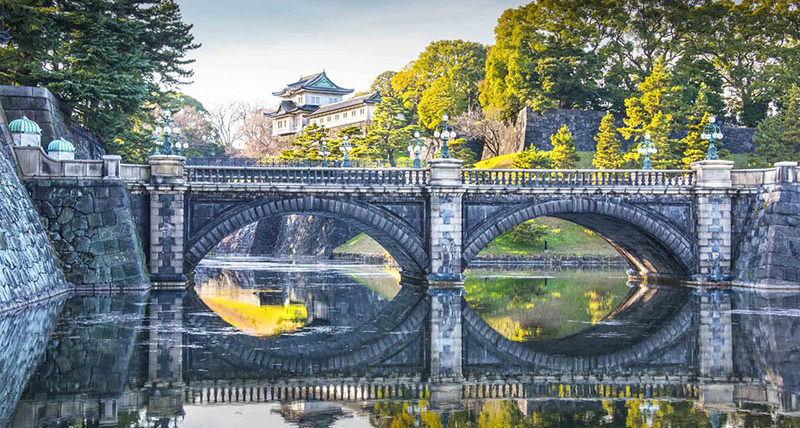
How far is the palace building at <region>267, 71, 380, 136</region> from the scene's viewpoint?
98188 millimetres

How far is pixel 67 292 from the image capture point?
3142 centimetres

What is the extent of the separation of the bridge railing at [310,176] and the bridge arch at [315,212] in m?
0.85

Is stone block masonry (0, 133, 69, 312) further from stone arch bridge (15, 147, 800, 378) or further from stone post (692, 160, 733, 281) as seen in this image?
stone post (692, 160, 733, 281)

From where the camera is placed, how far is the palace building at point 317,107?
98188 mm

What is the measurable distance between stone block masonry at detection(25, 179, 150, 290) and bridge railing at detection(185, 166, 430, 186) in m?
4.02

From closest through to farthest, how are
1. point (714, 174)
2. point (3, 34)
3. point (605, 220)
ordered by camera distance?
point (3, 34), point (714, 174), point (605, 220)

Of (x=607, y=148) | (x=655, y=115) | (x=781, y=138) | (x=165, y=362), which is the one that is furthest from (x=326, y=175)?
(x=781, y=138)

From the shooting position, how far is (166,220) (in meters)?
35.8

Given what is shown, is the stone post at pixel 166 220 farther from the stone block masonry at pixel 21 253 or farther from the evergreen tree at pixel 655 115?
the evergreen tree at pixel 655 115

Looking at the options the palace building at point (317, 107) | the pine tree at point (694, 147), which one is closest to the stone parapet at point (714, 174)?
the pine tree at point (694, 147)

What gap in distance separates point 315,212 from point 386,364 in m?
19.9

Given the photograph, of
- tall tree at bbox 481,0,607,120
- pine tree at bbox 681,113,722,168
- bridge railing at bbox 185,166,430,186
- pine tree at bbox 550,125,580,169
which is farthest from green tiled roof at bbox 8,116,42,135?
tall tree at bbox 481,0,607,120

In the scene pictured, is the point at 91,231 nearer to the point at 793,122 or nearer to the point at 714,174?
the point at 714,174

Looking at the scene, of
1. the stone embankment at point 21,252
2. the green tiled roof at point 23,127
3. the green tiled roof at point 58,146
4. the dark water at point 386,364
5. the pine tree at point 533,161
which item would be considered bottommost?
the dark water at point 386,364
